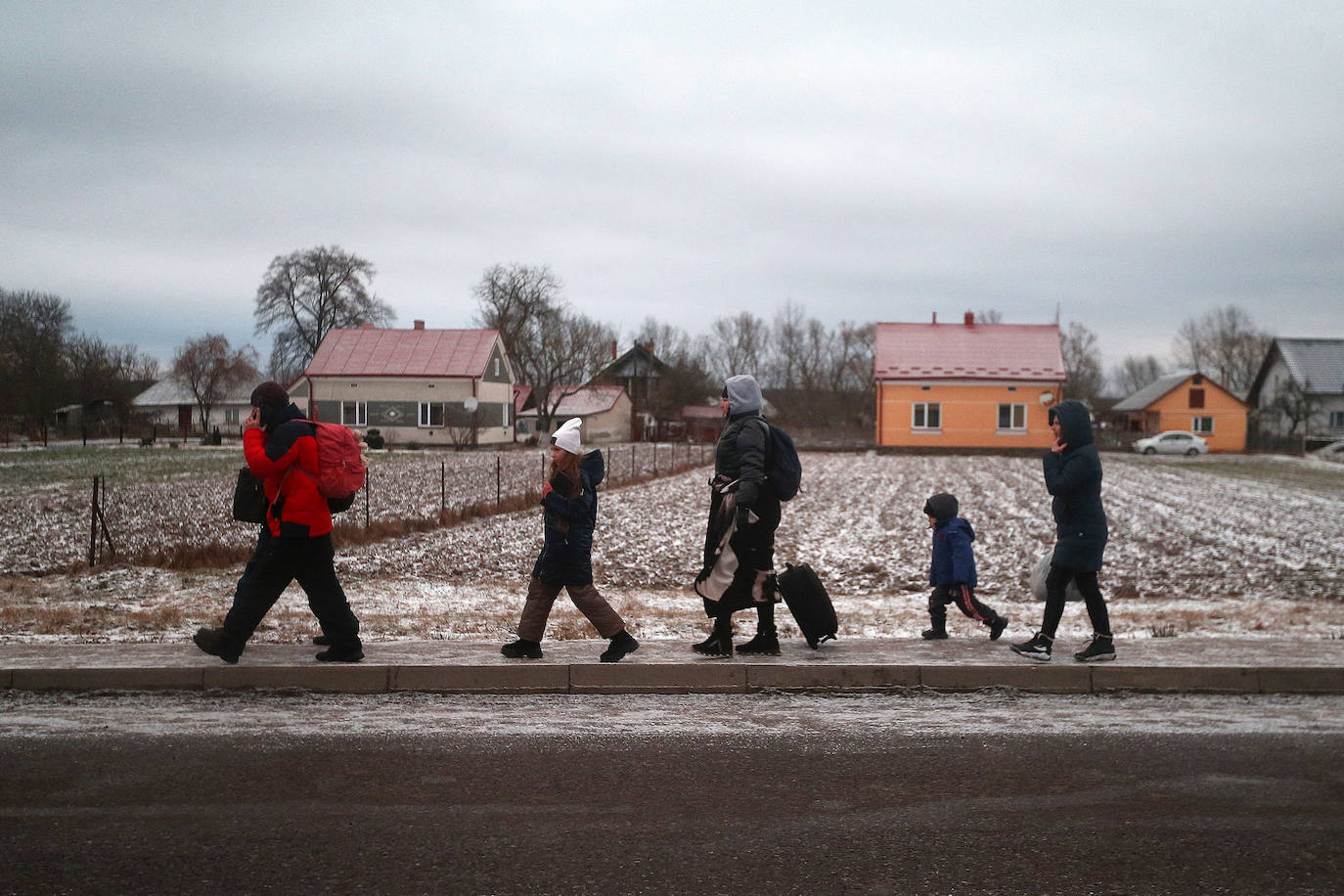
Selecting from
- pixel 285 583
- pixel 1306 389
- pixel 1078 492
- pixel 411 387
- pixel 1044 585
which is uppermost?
pixel 1306 389

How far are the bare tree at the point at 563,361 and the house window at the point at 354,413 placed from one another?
444 inches

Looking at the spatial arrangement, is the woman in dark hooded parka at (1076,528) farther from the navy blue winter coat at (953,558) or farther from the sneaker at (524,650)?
the sneaker at (524,650)

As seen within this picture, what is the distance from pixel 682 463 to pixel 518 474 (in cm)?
829

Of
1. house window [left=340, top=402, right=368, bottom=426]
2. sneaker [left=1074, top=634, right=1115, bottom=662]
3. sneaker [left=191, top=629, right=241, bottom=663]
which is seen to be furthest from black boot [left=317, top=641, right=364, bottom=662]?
house window [left=340, top=402, right=368, bottom=426]

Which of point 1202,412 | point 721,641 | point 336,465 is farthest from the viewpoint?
point 1202,412

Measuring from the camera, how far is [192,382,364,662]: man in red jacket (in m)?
6.75

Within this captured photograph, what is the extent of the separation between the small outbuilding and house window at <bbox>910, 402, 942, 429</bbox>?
14.2m

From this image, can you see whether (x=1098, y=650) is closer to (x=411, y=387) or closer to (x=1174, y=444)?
(x=1174, y=444)

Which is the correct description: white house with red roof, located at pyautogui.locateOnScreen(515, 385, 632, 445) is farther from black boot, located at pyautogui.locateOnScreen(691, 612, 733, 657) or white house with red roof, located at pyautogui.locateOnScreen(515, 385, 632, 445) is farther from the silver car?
black boot, located at pyautogui.locateOnScreen(691, 612, 733, 657)

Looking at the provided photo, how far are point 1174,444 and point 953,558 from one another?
165ft

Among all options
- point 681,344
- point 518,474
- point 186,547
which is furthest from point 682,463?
Answer: point 681,344

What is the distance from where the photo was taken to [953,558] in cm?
850

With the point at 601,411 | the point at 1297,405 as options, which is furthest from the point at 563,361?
the point at 1297,405

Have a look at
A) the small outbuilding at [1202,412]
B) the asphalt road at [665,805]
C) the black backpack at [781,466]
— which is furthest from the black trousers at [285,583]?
the small outbuilding at [1202,412]
